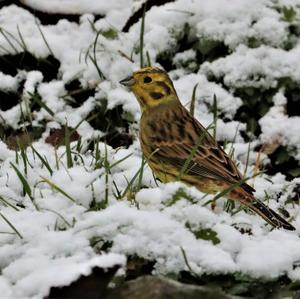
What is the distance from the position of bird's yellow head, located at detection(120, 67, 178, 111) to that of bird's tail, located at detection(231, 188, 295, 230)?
1.16 metres

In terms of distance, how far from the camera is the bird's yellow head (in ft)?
17.3

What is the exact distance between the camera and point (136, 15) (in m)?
6.90

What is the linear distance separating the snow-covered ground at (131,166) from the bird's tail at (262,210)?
68 millimetres

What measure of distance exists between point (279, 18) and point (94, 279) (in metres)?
3.98

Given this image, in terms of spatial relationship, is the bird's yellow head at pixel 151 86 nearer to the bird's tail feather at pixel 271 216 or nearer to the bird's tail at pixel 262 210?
the bird's tail at pixel 262 210

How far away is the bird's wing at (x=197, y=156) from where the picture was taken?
4703 mm

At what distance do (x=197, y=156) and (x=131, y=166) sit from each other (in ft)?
1.27

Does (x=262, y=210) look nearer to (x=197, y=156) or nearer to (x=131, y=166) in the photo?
(x=197, y=156)

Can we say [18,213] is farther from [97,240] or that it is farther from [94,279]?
[94,279]

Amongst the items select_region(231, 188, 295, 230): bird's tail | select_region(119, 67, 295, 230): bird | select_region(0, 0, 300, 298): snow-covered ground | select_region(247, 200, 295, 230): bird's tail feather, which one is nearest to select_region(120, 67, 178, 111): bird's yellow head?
select_region(119, 67, 295, 230): bird

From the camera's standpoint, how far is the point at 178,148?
4.96m

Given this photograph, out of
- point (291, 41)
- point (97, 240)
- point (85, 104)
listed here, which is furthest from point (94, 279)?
point (291, 41)

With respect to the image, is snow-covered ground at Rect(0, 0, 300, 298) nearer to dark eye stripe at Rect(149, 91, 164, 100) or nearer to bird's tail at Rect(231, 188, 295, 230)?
bird's tail at Rect(231, 188, 295, 230)

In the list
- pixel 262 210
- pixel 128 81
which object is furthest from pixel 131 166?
pixel 262 210
